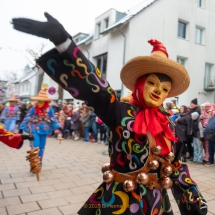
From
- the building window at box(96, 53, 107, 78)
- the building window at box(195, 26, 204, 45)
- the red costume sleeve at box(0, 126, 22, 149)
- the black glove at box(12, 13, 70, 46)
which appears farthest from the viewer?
the building window at box(96, 53, 107, 78)

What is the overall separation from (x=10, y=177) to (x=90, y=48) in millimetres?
14478

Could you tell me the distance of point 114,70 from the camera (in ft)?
48.0

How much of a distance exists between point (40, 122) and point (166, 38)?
11.9 metres

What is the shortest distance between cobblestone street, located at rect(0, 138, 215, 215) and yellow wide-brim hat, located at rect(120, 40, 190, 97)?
214 centimetres

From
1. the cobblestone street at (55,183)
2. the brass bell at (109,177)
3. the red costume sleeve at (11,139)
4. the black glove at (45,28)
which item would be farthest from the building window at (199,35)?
the black glove at (45,28)

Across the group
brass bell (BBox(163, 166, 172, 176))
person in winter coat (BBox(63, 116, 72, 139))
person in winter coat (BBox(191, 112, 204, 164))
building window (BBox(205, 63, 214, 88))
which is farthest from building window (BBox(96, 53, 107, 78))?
brass bell (BBox(163, 166, 172, 176))

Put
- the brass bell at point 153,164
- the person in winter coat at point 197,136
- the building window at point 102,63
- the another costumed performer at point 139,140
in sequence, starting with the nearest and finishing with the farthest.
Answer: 1. the another costumed performer at point 139,140
2. the brass bell at point 153,164
3. the person in winter coat at point 197,136
4. the building window at point 102,63

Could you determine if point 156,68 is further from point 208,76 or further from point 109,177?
point 208,76

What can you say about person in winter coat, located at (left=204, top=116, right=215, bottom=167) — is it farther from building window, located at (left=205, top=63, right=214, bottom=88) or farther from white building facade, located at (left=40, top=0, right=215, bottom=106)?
building window, located at (left=205, top=63, right=214, bottom=88)

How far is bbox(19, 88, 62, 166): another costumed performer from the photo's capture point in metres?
4.86

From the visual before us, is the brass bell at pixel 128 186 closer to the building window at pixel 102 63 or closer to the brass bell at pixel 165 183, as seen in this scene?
the brass bell at pixel 165 183

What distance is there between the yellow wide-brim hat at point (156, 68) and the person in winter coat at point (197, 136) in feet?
15.6

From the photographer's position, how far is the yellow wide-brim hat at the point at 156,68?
59.1 inches

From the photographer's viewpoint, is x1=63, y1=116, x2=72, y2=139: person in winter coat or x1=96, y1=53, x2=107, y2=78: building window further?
x1=96, y1=53, x2=107, y2=78: building window
